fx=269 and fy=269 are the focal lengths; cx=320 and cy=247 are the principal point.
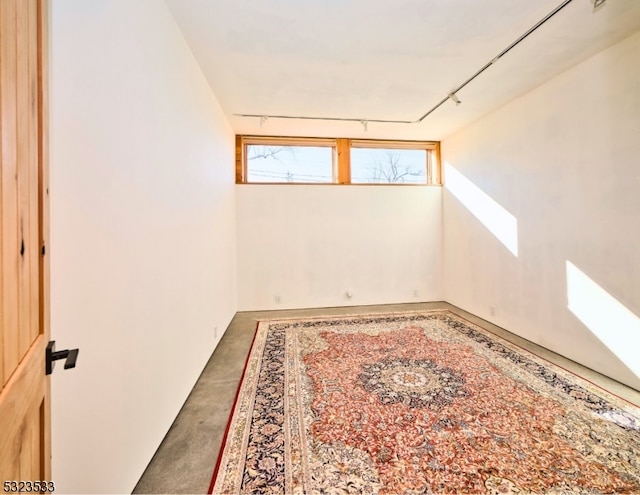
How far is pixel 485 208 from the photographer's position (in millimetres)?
3619

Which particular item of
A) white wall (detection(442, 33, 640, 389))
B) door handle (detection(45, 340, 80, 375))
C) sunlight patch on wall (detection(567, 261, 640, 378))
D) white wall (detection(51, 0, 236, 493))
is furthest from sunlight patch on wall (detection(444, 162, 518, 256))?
door handle (detection(45, 340, 80, 375))

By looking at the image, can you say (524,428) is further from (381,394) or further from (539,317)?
(539,317)

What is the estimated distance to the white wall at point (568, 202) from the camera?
215 cm

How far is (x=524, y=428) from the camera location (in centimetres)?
168

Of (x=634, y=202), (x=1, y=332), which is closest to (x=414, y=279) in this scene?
(x=634, y=202)

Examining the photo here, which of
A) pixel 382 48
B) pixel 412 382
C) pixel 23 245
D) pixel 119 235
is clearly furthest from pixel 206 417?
pixel 382 48

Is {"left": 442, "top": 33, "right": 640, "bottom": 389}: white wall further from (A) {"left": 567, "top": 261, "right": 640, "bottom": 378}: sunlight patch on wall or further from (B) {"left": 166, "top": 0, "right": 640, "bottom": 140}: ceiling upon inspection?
(B) {"left": 166, "top": 0, "right": 640, "bottom": 140}: ceiling

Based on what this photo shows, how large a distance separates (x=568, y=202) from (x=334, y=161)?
300cm

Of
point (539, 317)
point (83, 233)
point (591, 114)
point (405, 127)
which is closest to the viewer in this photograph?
point (83, 233)

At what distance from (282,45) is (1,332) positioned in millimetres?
2470

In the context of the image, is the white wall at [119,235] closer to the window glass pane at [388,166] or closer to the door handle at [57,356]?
the door handle at [57,356]

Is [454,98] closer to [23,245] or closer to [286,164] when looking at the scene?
[286,164]

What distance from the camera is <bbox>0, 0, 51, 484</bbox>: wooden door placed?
1.63 feet

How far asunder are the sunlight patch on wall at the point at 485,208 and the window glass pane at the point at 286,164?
196 cm
